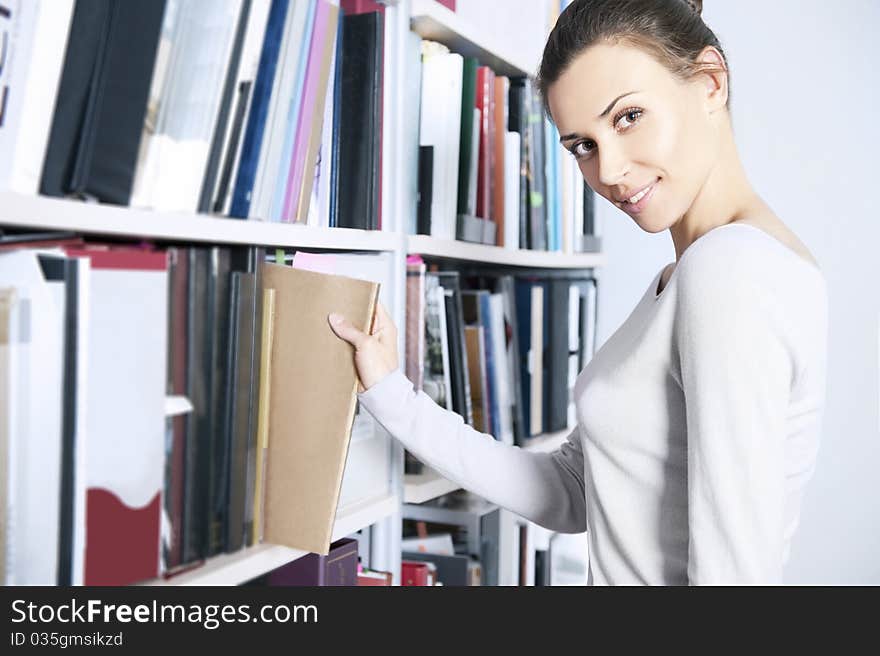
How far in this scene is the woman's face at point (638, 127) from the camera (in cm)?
96

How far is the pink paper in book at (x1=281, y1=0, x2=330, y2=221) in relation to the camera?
0.97 metres

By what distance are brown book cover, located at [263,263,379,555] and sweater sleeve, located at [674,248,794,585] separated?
37cm

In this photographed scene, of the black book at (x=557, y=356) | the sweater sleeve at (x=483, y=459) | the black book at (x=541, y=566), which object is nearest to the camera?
the sweater sleeve at (x=483, y=459)

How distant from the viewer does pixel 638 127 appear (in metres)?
0.97

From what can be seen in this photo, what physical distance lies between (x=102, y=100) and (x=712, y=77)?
0.70m

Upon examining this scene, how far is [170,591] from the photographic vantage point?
0.82m

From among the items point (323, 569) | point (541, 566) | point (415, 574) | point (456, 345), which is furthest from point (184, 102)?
point (541, 566)

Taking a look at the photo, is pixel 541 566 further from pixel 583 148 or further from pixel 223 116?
pixel 223 116

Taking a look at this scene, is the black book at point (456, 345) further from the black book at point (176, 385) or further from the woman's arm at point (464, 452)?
the black book at point (176, 385)

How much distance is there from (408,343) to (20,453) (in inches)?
26.7

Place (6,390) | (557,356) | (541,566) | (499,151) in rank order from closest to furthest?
(6,390), (499,151), (557,356), (541,566)

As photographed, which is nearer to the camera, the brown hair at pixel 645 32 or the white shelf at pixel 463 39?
the brown hair at pixel 645 32

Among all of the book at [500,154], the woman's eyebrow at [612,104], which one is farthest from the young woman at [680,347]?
the book at [500,154]

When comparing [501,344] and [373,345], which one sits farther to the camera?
[501,344]
